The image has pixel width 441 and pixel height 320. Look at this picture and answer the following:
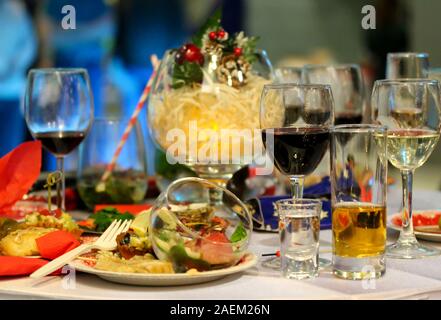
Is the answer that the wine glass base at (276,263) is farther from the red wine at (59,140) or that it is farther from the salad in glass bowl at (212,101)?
the red wine at (59,140)

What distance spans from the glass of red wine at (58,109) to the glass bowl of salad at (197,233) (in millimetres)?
429

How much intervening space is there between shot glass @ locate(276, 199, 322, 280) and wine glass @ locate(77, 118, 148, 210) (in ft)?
2.24

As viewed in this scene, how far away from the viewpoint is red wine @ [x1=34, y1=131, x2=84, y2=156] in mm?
1622

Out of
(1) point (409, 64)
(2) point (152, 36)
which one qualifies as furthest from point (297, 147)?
(2) point (152, 36)

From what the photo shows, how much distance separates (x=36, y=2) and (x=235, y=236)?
3542 mm

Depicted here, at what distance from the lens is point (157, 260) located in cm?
117

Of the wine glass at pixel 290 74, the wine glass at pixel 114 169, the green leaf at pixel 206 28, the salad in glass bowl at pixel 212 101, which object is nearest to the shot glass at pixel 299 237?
the salad in glass bowl at pixel 212 101

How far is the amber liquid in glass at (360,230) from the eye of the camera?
3.77 feet

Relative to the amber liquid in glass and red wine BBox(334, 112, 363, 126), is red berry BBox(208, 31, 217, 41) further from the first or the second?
the amber liquid in glass

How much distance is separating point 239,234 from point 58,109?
→ 58 cm

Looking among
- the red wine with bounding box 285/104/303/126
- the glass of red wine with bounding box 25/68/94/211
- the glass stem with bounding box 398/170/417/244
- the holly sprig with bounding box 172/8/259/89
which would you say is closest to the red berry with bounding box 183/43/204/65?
the holly sprig with bounding box 172/8/259/89
